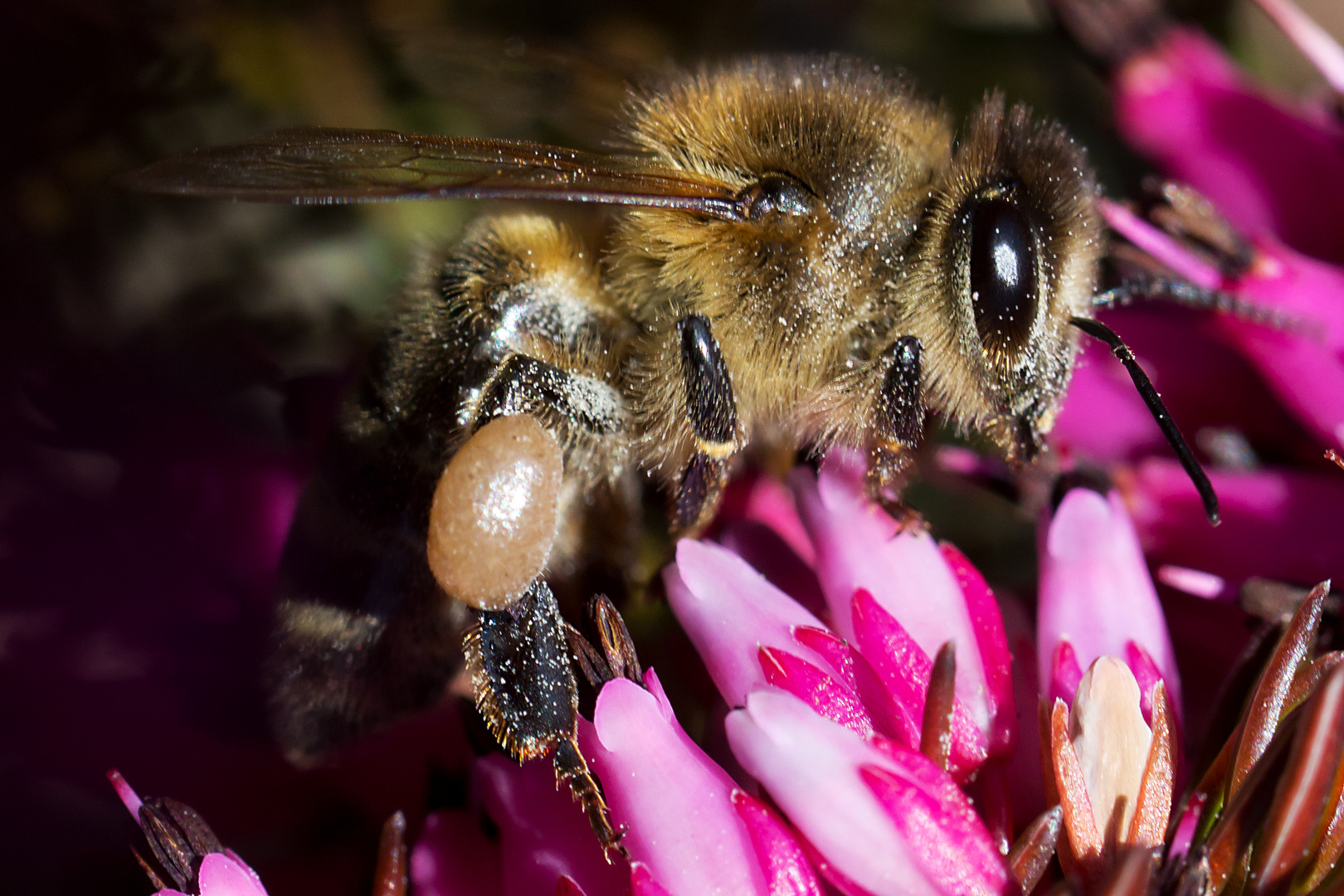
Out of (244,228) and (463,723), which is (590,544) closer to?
(463,723)

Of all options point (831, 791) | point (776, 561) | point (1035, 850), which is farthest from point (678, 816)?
point (776, 561)

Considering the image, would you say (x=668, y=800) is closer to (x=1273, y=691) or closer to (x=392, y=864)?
(x=392, y=864)

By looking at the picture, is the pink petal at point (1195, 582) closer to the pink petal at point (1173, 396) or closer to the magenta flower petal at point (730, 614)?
the pink petal at point (1173, 396)

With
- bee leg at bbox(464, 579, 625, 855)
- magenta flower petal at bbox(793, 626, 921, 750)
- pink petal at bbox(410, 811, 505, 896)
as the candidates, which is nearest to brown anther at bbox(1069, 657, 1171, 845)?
magenta flower petal at bbox(793, 626, 921, 750)

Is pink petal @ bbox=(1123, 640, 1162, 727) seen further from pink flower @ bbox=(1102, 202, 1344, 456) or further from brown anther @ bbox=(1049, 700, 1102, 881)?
pink flower @ bbox=(1102, 202, 1344, 456)

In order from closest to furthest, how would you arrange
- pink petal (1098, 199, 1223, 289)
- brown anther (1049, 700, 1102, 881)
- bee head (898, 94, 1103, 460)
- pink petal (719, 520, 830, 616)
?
1. brown anther (1049, 700, 1102, 881)
2. bee head (898, 94, 1103, 460)
3. pink petal (719, 520, 830, 616)
4. pink petal (1098, 199, 1223, 289)

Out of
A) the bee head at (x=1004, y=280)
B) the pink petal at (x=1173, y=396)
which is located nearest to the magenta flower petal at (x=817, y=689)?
the bee head at (x=1004, y=280)
